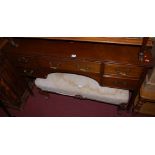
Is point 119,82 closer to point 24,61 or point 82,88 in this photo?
point 82,88

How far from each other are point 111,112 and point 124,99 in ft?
1.45

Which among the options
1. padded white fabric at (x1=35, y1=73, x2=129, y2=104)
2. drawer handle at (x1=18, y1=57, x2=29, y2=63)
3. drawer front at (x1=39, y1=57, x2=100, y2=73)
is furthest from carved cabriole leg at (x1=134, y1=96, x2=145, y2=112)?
drawer handle at (x1=18, y1=57, x2=29, y2=63)

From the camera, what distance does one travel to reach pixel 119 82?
2.03 m

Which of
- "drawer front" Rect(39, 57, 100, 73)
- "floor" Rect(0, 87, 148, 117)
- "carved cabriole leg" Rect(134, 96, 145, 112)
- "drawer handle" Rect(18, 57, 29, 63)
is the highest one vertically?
"drawer handle" Rect(18, 57, 29, 63)

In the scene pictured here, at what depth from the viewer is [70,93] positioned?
2.22 m

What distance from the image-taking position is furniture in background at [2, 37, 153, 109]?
172 centimetres

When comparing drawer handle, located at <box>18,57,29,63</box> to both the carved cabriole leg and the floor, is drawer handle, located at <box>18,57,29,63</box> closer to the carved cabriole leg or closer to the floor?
the floor

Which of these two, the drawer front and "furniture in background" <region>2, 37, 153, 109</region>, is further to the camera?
the drawer front

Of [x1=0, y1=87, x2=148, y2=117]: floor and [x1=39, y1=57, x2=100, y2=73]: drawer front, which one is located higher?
[x1=39, y1=57, x2=100, y2=73]: drawer front

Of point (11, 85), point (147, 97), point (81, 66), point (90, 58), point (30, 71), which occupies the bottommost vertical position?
point (147, 97)

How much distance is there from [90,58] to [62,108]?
3.31 ft

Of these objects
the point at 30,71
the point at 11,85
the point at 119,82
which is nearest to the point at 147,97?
the point at 119,82

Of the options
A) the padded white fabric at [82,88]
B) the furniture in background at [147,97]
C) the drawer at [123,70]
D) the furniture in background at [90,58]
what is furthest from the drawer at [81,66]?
the furniture in background at [147,97]
